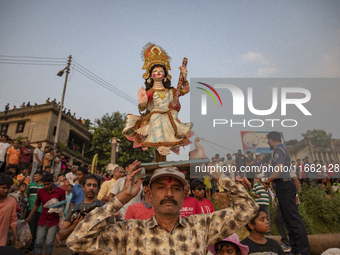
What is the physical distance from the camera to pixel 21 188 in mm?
6629

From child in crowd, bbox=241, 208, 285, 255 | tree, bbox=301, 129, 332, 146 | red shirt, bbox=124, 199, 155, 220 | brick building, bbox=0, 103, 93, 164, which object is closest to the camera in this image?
child in crowd, bbox=241, 208, 285, 255

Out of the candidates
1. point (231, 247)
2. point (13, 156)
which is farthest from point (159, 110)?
point (13, 156)

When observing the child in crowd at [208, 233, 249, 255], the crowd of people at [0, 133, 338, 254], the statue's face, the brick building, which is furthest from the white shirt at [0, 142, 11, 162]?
the brick building

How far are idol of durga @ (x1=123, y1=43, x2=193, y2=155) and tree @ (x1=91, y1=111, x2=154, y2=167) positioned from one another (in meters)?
22.6

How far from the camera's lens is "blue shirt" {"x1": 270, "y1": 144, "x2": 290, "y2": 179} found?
14.0 ft

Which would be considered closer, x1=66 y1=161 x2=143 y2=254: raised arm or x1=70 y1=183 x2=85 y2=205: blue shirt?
x1=66 y1=161 x2=143 y2=254: raised arm

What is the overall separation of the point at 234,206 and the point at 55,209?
3.44 meters

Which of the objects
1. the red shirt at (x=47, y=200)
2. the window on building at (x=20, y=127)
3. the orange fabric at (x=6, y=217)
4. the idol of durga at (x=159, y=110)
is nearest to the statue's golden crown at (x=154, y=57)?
the idol of durga at (x=159, y=110)

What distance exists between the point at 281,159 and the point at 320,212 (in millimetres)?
4553

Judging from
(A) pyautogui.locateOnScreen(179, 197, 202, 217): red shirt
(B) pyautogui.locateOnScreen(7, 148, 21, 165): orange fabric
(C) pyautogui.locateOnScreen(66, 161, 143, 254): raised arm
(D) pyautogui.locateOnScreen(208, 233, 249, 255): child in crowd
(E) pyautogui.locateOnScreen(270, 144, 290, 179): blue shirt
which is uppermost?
(B) pyautogui.locateOnScreen(7, 148, 21, 165): orange fabric

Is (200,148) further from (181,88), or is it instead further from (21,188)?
(21,188)

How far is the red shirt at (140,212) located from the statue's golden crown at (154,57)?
3.70 metres

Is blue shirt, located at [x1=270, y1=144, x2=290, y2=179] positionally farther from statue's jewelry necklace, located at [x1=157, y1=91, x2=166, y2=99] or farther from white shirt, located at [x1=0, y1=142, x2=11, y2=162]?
white shirt, located at [x1=0, y1=142, x2=11, y2=162]

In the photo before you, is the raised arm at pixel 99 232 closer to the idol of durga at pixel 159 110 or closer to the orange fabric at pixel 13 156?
the idol of durga at pixel 159 110
